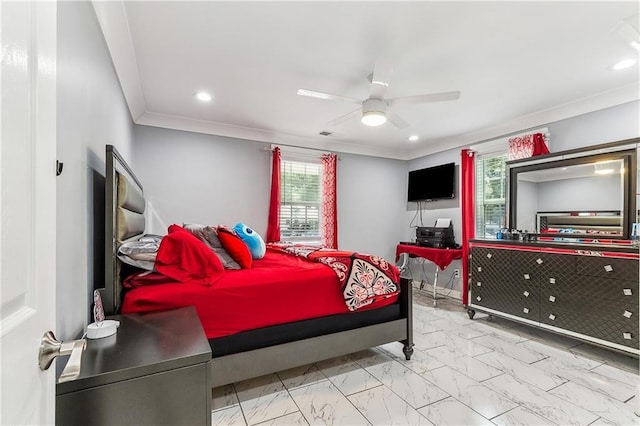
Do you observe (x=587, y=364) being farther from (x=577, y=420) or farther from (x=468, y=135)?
Answer: (x=468, y=135)

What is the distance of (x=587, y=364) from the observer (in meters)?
2.37

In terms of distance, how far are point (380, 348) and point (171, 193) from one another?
295 cm

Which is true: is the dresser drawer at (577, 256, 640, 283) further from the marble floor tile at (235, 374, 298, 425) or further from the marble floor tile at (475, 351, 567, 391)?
the marble floor tile at (235, 374, 298, 425)

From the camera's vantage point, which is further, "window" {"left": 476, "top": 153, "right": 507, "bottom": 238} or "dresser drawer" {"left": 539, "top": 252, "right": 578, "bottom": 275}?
"window" {"left": 476, "top": 153, "right": 507, "bottom": 238}

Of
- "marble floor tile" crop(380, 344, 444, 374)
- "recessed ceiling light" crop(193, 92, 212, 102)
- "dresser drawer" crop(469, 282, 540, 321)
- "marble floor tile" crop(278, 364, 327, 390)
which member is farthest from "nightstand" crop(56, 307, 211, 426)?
"dresser drawer" crop(469, 282, 540, 321)

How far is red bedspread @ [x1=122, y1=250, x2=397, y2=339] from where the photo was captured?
1673 mm

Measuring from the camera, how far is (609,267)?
7.89 ft

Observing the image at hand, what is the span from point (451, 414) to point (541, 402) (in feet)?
2.08

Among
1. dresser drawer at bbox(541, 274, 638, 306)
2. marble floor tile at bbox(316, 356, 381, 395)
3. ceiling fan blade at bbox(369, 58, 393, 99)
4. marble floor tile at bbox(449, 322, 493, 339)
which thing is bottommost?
marble floor tile at bbox(449, 322, 493, 339)

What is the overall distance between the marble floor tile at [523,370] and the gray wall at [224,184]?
8.69 feet

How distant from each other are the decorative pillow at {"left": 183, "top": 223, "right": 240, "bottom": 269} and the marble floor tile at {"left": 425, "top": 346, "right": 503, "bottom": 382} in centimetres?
184

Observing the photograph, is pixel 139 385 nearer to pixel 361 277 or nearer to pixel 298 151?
pixel 361 277

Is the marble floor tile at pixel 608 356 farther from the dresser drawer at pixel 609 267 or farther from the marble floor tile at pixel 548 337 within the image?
the dresser drawer at pixel 609 267

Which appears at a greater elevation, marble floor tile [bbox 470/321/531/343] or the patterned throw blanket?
the patterned throw blanket
